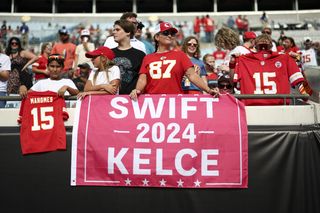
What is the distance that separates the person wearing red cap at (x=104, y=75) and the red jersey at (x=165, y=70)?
1.10 feet

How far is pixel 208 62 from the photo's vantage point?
707cm

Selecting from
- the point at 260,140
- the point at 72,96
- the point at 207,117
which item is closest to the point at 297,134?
the point at 260,140

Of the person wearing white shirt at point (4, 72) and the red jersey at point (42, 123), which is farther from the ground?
the person wearing white shirt at point (4, 72)

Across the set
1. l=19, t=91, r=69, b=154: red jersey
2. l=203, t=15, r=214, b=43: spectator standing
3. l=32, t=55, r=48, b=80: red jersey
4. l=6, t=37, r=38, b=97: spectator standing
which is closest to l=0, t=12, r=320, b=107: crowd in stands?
l=19, t=91, r=69, b=154: red jersey

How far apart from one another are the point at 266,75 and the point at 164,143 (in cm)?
156

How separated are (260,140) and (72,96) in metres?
2.27

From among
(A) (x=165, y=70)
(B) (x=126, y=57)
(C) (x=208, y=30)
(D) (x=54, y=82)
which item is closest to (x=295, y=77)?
(A) (x=165, y=70)

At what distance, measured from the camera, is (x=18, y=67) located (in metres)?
7.04

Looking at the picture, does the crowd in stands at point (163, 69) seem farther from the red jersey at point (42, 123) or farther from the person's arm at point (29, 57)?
the person's arm at point (29, 57)

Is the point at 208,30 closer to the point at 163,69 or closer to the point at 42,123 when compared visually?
the point at 163,69

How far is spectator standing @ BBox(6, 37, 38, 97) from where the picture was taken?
684 cm

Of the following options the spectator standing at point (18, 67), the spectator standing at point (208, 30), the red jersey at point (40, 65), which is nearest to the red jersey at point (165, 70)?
the red jersey at point (40, 65)

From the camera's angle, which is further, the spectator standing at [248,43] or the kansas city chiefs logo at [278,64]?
the spectator standing at [248,43]

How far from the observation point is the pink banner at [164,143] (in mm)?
4594
